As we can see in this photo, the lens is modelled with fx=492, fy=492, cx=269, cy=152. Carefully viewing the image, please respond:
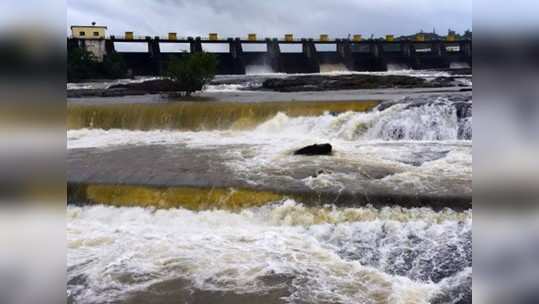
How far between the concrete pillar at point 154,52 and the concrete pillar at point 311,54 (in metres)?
10.00

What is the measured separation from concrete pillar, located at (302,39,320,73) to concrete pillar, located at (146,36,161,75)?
32.8 ft

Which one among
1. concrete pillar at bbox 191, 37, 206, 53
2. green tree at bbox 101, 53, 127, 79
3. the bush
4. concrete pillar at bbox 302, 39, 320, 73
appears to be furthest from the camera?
concrete pillar at bbox 302, 39, 320, 73

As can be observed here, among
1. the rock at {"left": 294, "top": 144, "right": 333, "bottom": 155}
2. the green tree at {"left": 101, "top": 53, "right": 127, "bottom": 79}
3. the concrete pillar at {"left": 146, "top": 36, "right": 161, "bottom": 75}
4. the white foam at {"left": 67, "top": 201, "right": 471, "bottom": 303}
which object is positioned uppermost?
the concrete pillar at {"left": 146, "top": 36, "right": 161, "bottom": 75}

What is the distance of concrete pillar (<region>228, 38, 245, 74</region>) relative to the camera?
33031 millimetres

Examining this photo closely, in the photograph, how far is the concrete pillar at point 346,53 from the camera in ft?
114

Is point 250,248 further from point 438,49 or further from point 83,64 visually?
point 438,49

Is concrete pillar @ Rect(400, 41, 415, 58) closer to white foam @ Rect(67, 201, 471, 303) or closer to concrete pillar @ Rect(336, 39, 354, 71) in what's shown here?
concrete pillar @ Rect(336, 39, 354, 71)

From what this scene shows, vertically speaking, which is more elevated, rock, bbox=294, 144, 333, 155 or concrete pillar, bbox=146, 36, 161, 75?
concrete pillar, bbox=146, 36, 161, 75

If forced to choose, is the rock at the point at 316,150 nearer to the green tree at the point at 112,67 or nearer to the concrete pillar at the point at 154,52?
the green tree at the point at 112,67

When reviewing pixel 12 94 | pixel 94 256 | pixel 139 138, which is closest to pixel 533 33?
pixel 12 94

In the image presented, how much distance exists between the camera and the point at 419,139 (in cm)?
1046

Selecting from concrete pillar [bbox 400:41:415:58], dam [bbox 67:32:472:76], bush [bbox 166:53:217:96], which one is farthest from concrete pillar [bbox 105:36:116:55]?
concrete pillar [bbox 400:41:415:58]

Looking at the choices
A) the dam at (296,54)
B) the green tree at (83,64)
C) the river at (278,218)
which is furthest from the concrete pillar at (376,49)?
the river at (278,218)

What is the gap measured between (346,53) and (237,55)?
7.81 m
